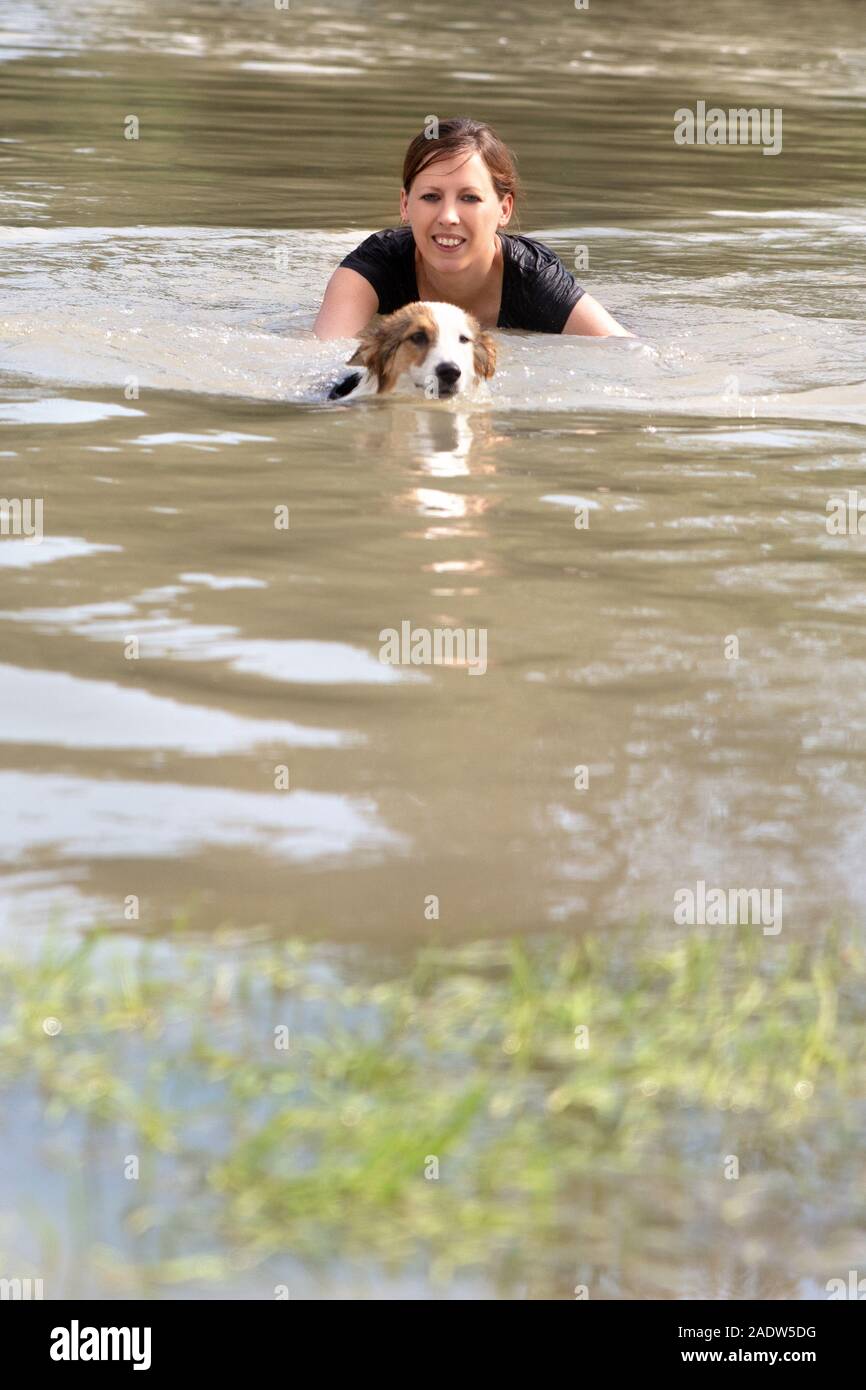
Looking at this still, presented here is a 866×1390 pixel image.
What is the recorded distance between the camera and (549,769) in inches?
148

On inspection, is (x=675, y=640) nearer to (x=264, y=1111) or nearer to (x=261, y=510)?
(x=261, y=510)

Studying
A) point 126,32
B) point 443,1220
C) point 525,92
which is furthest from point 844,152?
point 443,1220

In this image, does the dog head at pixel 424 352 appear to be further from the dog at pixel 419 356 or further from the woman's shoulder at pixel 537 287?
the woman's shoulder at pixel 537 287

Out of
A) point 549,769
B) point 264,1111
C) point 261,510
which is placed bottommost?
point 264,1111

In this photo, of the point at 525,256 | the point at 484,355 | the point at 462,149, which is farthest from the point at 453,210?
the point at 484,355

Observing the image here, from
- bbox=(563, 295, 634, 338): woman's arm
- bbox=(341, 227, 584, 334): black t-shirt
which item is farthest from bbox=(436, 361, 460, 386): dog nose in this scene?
bbox=(563, 295, 634, 338): woman's arm

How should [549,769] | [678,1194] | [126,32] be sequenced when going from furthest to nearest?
[126,32] < [549,769] < [678,1194]

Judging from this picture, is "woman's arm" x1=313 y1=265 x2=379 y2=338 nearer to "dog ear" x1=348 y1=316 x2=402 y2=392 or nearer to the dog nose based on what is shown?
"dog ear" x1=348 y1=316 x2=402 y2=392

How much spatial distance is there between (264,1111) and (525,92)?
1756 centimetres

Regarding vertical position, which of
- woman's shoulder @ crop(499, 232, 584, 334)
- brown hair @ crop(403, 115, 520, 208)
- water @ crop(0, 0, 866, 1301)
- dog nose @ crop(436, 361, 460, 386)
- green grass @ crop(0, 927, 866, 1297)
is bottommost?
green grass @ crop(0, 927, 866, 1297)

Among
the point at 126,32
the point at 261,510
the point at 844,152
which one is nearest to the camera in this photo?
the point at 261,510

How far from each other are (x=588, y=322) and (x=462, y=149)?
93 centimetres

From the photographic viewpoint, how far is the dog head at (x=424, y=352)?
7.10m

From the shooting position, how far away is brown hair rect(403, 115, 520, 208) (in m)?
7.77
